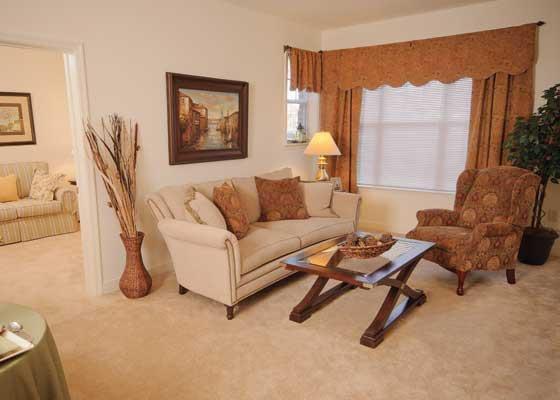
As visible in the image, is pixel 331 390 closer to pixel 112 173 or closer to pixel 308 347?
pixel 308 347

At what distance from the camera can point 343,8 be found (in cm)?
424

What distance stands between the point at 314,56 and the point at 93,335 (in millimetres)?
4086

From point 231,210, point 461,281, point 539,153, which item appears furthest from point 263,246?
point 539,153

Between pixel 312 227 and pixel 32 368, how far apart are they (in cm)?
261

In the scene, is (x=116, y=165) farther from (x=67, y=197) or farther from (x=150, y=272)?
(x=67, y=197)

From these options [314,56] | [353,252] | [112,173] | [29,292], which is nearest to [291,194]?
[353,252]

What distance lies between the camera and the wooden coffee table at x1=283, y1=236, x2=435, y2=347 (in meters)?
2.45

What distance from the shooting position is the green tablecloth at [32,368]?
126cm

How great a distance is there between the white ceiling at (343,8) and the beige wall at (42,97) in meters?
3.26

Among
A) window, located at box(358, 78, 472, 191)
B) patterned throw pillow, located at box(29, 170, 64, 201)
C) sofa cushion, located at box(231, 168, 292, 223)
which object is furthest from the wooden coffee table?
patterned throw pillow, located at box(29, 170, 64, 201)

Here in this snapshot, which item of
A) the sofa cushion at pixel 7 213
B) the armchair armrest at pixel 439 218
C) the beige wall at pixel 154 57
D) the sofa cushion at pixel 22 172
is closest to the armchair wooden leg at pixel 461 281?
the armchair armrest at pixel 439 218

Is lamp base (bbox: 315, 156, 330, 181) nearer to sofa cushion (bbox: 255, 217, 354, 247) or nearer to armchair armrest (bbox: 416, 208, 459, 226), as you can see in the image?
sofa cushion (bbox: 255, 217, 354, 247)

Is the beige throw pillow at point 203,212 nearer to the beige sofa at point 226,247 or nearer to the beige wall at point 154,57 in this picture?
the beige sofa at point 226,247

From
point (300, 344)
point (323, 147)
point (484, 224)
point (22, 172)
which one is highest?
point (323, 147)
